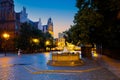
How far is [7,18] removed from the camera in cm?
8306

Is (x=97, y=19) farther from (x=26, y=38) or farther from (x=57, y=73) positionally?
(x=26, y=38)

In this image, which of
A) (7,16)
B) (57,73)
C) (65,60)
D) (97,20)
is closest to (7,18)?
(7,16)

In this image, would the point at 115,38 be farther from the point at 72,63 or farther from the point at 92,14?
the point at 72,63

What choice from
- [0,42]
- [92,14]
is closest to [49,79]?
[92,14]

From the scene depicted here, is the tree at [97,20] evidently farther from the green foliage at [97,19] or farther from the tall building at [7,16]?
the tall building at [7,16]

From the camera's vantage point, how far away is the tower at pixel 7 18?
270ft

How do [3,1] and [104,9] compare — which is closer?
[104,9]

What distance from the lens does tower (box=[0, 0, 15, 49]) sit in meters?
82.2

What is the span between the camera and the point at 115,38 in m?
30.4

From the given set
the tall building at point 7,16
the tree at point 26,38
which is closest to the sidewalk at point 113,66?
the tree at point 26,38

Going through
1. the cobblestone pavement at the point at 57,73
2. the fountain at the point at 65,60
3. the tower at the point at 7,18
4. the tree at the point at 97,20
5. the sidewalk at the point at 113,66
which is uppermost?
the tower at the point at 7,18

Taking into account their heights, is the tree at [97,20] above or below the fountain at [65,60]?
above

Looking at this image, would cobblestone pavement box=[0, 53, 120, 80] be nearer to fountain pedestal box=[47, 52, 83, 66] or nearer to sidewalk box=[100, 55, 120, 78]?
sidewalk box=[100, 55, 120, 78]

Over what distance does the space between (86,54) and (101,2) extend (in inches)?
632
